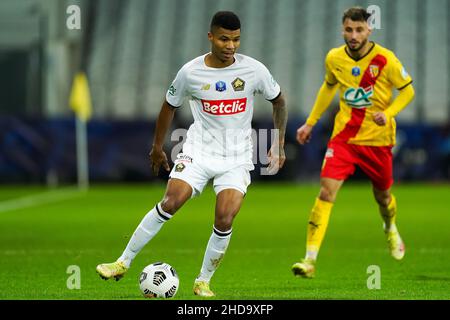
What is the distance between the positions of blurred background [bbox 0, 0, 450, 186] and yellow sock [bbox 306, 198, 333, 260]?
17175 millimetres

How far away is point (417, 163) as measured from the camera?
28.5 metres

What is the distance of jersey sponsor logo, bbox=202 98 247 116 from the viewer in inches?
352

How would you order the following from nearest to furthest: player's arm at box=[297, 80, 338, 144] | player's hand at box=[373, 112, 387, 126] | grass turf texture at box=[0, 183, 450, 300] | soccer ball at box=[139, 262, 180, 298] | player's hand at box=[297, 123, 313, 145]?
1. soccer ball at box=[139, 262, 180, 298]
2. grass turf texture at box=[0, 183, 450, 300]
3. player's hand at box=[373, 112, 387, 126]
4. player's hand at box=[297, 123, 313, 145]
5. player's arm at box=[297, 80, 338, 144]

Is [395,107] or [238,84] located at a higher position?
[238,84]

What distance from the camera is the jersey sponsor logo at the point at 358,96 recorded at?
1089 cm

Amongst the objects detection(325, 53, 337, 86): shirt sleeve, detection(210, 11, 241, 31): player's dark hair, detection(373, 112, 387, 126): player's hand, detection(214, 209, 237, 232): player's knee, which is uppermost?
detection(210, 11, 241, 31): player's dark hair

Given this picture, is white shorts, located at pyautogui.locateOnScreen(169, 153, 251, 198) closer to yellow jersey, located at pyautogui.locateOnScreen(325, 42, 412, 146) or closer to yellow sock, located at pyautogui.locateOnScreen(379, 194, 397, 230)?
yellow jersey, located at pyautogui.locateOnScreen(325, 42, 412, 146)

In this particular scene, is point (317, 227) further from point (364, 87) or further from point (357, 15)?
point (357, 15)

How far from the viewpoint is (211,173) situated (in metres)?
9.03

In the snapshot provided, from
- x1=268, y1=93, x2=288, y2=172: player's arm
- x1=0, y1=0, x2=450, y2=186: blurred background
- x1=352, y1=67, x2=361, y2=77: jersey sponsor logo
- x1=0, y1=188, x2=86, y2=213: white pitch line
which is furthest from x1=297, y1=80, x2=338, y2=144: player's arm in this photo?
x1=0, y1=0, x2=450, y2=186: blurred background

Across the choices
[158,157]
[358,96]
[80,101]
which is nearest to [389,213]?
[358,96]

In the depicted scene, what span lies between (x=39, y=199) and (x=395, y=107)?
44.7 ft
